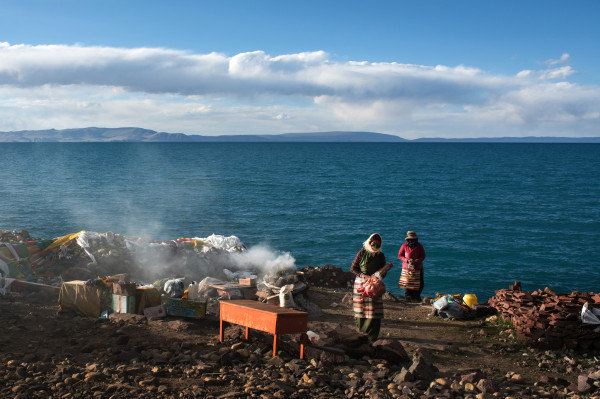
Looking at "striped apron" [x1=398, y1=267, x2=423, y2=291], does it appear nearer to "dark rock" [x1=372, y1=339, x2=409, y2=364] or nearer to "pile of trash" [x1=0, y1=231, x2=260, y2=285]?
"dark rock" [x1=372, y1=339, x2=409, y2=364]

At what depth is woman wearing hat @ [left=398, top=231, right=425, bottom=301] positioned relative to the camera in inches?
577

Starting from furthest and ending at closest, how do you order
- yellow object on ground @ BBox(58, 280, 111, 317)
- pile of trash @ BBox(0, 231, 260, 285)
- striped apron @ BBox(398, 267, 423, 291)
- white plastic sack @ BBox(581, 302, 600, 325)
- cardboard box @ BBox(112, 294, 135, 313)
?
pile of trash @ BBox(0, 231, 260, 285) → striped apron @ BBox(398, 267, 423, 291) → yellow object on ground @ BBox(58, 280, 111, 317) → cardboard box @ BBox(112, 294, 135, 313) → white plastic sack @ BBox(581, 302, 600, 325)

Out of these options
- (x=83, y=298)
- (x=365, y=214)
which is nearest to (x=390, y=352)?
(x=83, y=298)

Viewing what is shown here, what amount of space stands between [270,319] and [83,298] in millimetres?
4596

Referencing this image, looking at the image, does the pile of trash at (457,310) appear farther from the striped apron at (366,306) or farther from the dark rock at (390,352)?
the dark rock at (390,352)

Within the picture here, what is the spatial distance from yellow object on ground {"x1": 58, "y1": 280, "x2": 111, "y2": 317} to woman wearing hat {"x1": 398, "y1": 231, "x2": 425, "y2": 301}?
6.66 meters

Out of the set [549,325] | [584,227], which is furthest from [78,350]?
[584,227]

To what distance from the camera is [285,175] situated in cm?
8369

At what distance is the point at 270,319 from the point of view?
9.25m

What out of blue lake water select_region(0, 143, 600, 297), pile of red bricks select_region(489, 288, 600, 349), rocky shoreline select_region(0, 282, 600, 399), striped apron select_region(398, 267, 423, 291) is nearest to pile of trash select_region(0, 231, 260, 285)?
rocky shoreline select_region(0, 282, 600, 399)

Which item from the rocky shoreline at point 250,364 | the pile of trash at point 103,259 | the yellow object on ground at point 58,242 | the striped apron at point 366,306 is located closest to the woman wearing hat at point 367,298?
the striped apron at point 366,306

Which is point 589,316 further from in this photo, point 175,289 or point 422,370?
point 175,289

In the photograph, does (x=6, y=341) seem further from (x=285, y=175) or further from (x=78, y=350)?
(x=285, y=175)

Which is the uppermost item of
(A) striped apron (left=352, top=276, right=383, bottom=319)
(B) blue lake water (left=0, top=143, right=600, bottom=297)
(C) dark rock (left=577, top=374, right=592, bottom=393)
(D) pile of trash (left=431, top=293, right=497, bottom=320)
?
(A) striped apron (left=352, top=276, right=383, bottom=319)
